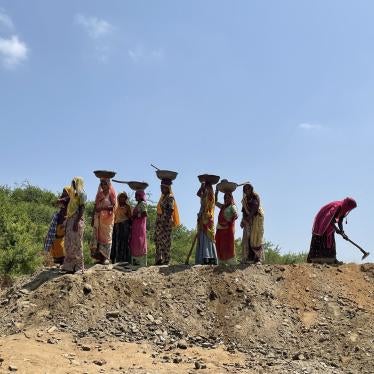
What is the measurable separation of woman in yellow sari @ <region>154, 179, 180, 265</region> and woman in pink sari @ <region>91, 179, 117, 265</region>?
0.98 meters

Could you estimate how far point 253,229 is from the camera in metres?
11.1

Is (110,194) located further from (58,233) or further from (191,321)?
(191,321)

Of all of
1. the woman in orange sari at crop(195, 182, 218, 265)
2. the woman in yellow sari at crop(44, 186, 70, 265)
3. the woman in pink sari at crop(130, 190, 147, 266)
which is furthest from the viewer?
the woman in pink sari at crop(130, 190, 147, 266)

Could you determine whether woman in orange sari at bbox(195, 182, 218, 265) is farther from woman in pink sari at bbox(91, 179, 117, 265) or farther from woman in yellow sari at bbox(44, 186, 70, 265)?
woman in yellow sari at bbox(44, 186, 70, 265)

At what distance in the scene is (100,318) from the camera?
895 centimetres

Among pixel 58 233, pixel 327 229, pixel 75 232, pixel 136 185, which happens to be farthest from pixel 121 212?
pixel 327 229

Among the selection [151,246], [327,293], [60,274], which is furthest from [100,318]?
[151,246]

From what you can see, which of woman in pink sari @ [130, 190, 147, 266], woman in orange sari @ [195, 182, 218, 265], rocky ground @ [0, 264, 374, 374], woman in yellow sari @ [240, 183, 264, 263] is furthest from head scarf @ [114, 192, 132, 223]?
woman in yellow sari @ [240, 183, 264, 263]

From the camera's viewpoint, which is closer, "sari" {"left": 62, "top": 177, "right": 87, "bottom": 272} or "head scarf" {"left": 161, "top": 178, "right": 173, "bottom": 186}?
"sari" {"left": 62, "top": 177, "right": 87, "bottom": 272}

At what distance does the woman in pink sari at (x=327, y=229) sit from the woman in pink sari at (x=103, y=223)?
4.15 m

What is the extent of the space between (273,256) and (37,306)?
44.5ft

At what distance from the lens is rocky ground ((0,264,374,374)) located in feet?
25.9

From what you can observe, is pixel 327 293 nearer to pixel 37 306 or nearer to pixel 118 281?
pixel 118 281

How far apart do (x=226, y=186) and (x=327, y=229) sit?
223 cm
